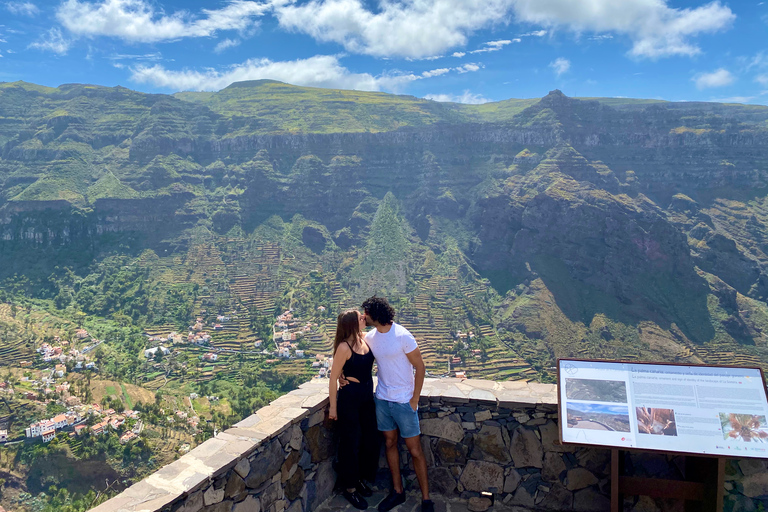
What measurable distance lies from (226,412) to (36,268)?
44.0 m

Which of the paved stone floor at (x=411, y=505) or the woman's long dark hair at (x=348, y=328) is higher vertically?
the woman's long dark hair at (x=348, y=328)

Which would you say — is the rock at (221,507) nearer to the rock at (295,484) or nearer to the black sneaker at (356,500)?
the rock at (295,484)

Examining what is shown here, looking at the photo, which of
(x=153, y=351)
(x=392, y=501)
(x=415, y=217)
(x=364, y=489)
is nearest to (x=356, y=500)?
(x=364, y=489)

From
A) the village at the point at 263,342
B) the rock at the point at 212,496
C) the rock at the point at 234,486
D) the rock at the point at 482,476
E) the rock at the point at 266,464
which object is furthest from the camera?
the village at the point at 263,342

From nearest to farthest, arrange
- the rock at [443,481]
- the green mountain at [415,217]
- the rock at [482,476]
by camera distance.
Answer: the rock at [482,476] → the rock at [443,481] → the green mountain at [415,217]

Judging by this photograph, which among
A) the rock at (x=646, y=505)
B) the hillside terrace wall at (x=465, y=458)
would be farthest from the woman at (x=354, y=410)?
the rock at (x=646, y=505)

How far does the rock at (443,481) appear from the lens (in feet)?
15.9

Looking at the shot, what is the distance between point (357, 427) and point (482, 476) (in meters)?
1.33

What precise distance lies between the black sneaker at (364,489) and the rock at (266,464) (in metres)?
0.86

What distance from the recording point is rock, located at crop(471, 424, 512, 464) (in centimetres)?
471

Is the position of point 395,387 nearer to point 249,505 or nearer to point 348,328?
point 348,328

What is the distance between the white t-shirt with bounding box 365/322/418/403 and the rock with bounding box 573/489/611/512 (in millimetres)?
1834

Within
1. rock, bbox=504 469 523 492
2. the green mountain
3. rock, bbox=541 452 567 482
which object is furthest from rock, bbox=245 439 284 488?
the green mountain

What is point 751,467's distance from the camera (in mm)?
3924
